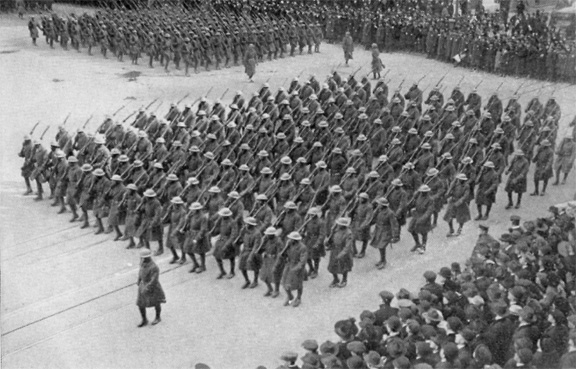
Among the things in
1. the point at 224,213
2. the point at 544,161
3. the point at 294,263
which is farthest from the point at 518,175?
the point at 224,213

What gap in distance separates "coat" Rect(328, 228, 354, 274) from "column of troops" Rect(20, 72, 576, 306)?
0.02 meters

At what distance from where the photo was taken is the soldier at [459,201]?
1337 centimetres

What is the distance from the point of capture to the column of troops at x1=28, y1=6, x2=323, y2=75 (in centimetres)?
2553

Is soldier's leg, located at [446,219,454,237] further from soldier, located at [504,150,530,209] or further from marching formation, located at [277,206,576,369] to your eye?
marching formation, located at [277,206,576,369]

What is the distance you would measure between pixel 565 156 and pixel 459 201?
11.9ft

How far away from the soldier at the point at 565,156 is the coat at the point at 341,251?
6.29m

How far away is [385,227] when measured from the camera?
487 inches

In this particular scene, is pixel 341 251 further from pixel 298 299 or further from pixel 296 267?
pixel 298 299

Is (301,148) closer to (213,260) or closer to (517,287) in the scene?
(213,260)

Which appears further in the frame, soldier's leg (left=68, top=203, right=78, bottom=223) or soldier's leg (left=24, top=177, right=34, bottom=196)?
soldier's leg (left=24, top=177, right=34, bottom=196)

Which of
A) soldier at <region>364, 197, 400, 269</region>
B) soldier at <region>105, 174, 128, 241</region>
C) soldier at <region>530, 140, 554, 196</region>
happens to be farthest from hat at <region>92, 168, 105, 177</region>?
soldier at <region>530, 140, 554, 196</region>

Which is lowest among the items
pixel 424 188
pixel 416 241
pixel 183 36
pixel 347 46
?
pixel 416 241

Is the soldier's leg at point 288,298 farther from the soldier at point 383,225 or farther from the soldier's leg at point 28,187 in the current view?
the soldier's leg at point 28,187

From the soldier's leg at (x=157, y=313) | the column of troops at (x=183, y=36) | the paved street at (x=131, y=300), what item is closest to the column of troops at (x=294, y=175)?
the paved street at (x=131, y=300)
